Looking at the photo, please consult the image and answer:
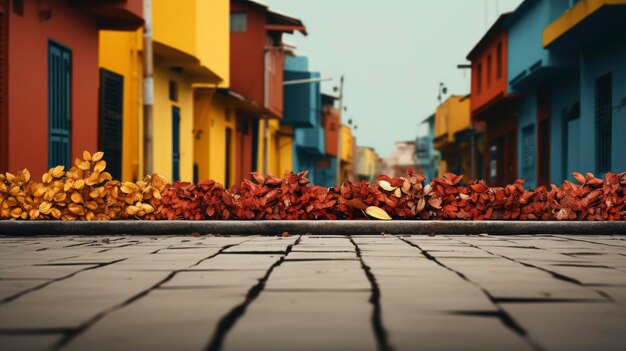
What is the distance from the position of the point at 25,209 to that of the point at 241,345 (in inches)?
A: 299

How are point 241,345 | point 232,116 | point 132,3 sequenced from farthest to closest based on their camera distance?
point 232,116
point 132,3
point 241,345

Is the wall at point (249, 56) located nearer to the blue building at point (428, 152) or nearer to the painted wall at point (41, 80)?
the painted wall at point (41, 80)

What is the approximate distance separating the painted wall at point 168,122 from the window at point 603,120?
10104 millimetres

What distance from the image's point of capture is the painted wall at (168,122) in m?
18.9

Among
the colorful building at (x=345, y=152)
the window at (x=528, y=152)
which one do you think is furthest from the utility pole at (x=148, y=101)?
the colorful building at (x=345, y=152)

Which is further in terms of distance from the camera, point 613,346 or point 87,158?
point 87,158

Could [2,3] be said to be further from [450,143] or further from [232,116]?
[450,143]

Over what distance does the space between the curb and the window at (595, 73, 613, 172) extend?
8.76m

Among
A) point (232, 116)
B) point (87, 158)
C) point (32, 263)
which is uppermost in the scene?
point (232, 116)

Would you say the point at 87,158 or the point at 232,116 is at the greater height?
the point at 232,116

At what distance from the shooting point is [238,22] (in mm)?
30594

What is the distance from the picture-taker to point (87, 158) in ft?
33.7

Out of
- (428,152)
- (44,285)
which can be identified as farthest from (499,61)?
(428,152)

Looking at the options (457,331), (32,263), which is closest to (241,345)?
(457,331)
